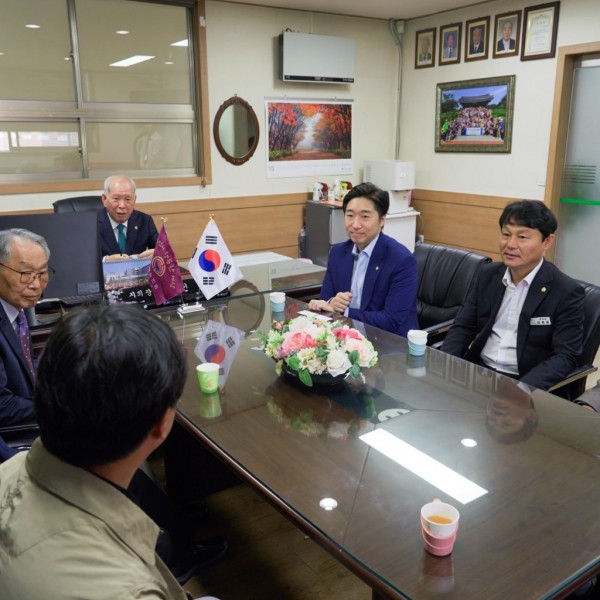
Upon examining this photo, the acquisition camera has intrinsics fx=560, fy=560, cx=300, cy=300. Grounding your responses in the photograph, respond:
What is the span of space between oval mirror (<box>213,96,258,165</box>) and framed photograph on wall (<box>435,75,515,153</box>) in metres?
1.85

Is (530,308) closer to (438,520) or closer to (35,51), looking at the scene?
(438,520)

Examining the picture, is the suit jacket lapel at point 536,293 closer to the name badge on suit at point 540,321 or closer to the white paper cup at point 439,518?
the name badge on suit at point 540,321

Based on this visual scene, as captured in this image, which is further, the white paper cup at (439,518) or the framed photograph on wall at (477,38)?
the framed photograph on wall at (477,38)

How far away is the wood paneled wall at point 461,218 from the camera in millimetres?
5192

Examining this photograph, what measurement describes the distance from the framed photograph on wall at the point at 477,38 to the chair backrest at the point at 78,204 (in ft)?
11.7

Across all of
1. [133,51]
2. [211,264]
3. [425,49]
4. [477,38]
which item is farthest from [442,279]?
[425,49]

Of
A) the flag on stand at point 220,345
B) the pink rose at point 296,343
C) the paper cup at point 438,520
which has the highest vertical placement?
the pink rose at point 296,343

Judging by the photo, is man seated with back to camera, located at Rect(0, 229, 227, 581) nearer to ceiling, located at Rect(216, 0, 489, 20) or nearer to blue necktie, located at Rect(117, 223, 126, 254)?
blue necktie, located at Rect(117, 223, 126, 254)

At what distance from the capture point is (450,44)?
5.27 meters

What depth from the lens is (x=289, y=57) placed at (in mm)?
5070

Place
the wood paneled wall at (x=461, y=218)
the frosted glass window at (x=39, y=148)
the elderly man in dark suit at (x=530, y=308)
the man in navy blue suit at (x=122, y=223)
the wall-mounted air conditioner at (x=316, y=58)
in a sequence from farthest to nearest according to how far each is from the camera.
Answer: the wood paneled wall at (x=461, y=218)
the wall-mounted air conditioner at (x=316, y=58)
the frosted glass window at (x=39, y=148)
the man in navy blue suit at (x=122, y=223)
the elderly man in dark suit at (x=530, y=308)

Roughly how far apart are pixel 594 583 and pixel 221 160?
4.37 metres

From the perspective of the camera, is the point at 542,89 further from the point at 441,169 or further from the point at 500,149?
the point at 441,169

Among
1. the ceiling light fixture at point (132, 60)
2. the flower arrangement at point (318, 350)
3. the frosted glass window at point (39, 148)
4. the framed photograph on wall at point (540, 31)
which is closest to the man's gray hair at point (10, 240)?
the flower arrangement at point (318, 350)
